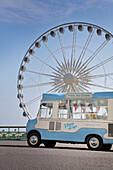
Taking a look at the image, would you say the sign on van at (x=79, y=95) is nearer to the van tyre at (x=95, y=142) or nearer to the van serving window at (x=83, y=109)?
the van serving window at (x=83, y=109)

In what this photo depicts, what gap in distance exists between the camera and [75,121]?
13.8 m

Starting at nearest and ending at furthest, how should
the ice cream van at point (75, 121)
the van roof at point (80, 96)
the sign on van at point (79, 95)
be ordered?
the ice cream van at point (75, 121) < the van roof at point (80, 96) < the sign on van at point (79, 95)

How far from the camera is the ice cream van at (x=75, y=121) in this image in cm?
1315

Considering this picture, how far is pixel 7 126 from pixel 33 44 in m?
7.25

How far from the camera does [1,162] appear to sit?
7402 millimetres

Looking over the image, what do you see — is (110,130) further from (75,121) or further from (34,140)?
(34,140)

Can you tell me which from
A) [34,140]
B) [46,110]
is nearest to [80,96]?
[46,110]

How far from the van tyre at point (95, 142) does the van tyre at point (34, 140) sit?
226 centimetres

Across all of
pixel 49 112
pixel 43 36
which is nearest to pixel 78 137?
pixel 49 112

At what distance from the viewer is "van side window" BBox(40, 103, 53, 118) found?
47.0ft

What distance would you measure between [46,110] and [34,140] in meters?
1.41

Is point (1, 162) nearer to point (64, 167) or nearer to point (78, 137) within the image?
point (64, 167)

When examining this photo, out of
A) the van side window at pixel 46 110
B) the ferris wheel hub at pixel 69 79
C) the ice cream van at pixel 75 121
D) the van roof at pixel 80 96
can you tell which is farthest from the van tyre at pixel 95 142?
the ferris wheel hub at pixel 69 79

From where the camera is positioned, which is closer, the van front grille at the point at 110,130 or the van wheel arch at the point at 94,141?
the van wheel arch at the point at 94,141
